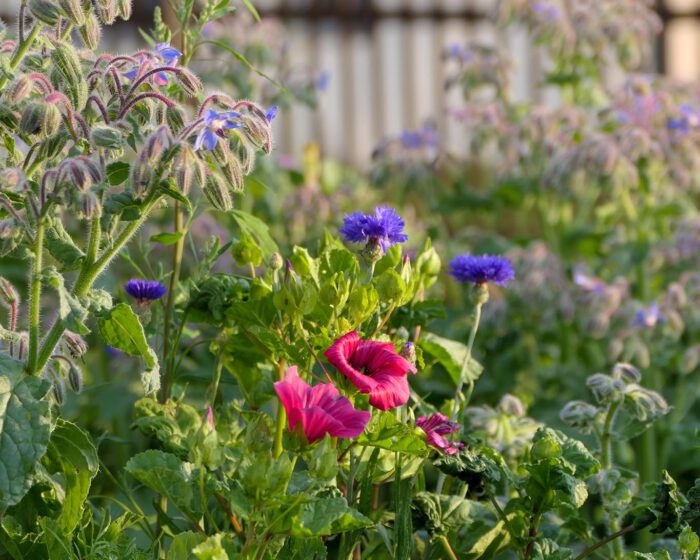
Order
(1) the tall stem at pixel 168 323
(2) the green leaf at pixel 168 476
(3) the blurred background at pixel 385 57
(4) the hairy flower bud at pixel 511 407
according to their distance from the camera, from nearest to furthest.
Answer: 1. (2) the green leaf at pixel 168 476
2. (1) the tall stem at pixel 168 323
3. (4) the hairy flower bud at pixel 511 407
4. (3) the blurred background at pixel 385 57

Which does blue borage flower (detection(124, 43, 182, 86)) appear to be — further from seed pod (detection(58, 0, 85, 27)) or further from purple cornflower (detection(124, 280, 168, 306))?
purple cornflower (detection(124, 280, 168, 306))

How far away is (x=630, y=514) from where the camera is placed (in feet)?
6.28

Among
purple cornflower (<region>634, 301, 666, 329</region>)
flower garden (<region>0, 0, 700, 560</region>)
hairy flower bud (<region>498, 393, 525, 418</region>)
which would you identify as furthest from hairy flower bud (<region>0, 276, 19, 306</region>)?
purple cornflower (<region>634, 301, 666, 329</region>)

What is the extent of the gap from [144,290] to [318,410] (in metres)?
0.51

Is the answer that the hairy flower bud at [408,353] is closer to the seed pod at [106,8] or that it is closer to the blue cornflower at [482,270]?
the blue cornflower at [482,270]

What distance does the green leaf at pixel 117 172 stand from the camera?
161 centimetres

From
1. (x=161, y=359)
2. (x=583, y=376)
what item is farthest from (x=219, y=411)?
(x=583, y=376)

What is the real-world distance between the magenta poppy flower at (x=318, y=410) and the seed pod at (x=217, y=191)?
0.26 meters

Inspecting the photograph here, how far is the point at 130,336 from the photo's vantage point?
58.8 inches

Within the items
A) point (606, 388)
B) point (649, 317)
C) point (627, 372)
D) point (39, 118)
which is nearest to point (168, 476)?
point (39, 118)

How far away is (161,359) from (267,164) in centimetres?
217

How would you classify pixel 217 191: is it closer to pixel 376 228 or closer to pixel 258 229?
pixel 376 228

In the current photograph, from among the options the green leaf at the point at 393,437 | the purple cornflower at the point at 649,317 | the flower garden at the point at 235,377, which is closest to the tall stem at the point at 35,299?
the flower garden at the point at 235,377

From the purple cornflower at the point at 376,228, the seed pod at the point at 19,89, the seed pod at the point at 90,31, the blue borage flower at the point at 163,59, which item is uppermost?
the seed pod at the point at 90,31
